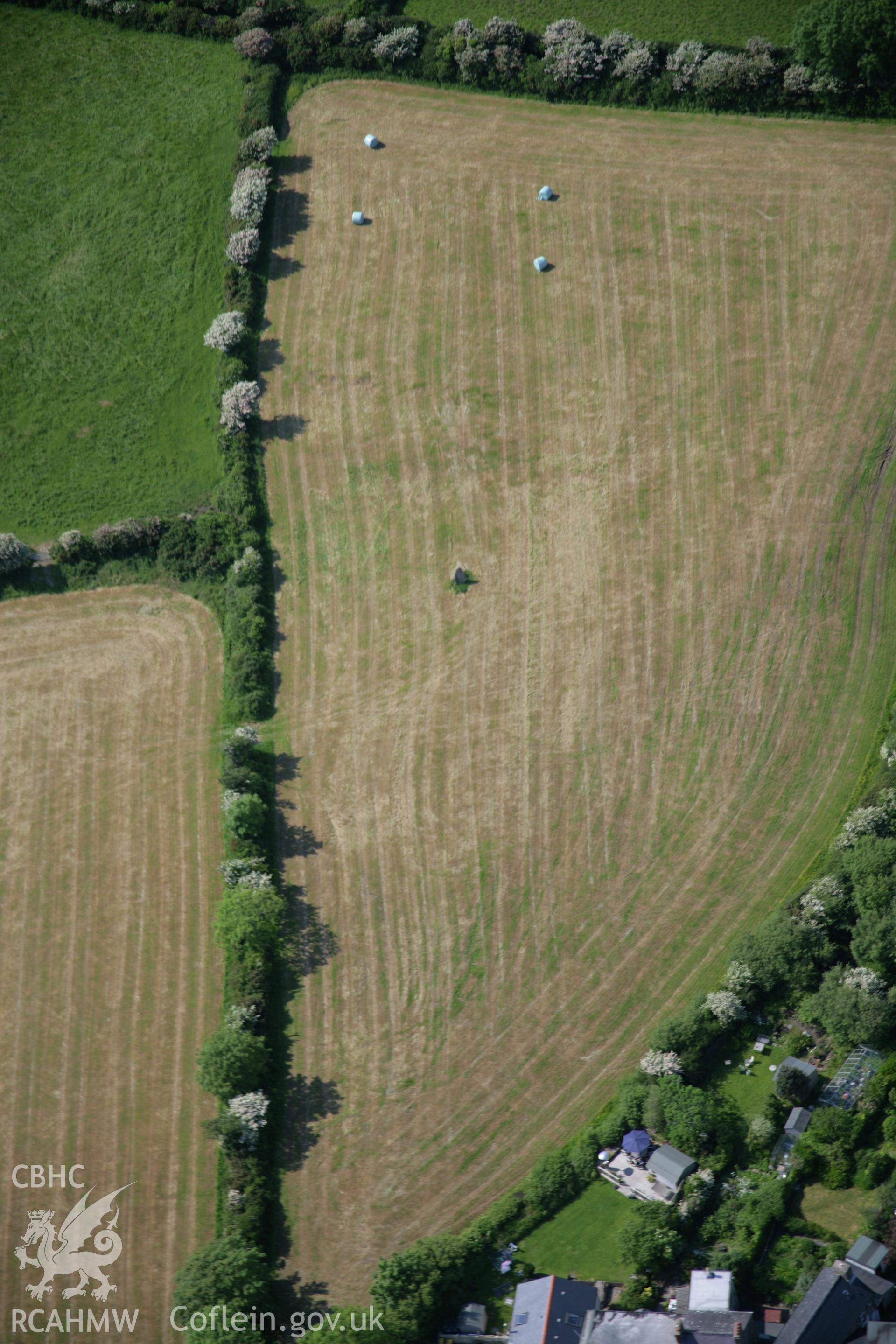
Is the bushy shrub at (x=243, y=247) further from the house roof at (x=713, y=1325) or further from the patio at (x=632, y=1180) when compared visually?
the house roof at (x=713, y=1325)

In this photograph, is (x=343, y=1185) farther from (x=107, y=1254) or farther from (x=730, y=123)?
(x=730, y=123)

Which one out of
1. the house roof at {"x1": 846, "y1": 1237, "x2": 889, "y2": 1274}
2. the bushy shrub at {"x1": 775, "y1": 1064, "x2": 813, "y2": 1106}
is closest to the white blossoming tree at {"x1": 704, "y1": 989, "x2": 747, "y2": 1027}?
the bushy shrub at {"x1": 775, "y1": 1064, "x2": 813, "y2": 1106}

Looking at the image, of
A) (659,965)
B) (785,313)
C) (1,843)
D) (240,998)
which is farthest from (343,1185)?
(785,313)

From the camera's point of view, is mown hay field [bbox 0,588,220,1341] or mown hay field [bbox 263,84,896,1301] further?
mown hay field [bbox 263,84,896,1301]

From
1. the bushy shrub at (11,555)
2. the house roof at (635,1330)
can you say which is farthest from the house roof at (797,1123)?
the bushy shrub at (11,555)

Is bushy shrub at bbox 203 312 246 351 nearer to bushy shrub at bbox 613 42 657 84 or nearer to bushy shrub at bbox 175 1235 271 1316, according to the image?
bushy shrub at bbox 613 42 657 84
